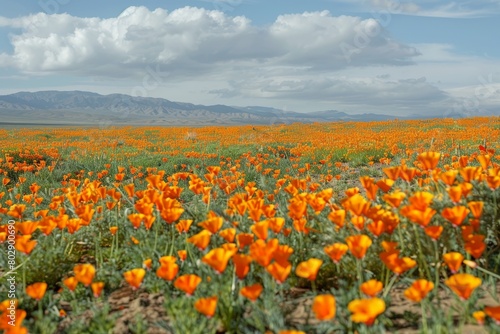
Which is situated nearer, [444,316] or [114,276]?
[444,316]

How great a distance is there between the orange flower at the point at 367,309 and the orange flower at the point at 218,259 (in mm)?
575

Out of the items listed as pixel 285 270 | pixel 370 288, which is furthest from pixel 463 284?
pixel 285 270

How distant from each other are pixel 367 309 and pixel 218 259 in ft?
2.16

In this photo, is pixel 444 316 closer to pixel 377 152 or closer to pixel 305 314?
pixel 305 314

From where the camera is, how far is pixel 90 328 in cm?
195

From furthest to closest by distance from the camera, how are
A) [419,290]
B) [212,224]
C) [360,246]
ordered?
[212,224], [360,246], [419,290]

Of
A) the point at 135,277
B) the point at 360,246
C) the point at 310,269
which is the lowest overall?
the point at 135,277

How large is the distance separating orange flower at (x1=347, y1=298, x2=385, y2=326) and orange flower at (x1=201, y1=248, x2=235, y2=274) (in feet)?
1.89

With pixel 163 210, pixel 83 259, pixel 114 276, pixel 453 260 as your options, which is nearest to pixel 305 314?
pixel 453 260

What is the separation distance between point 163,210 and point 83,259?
0.97 m

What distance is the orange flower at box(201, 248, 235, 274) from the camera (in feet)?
5.88

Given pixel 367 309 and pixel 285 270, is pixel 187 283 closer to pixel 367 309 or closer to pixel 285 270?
pixel 285 270

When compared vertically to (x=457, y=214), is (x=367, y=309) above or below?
below

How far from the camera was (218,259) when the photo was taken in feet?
6.00
